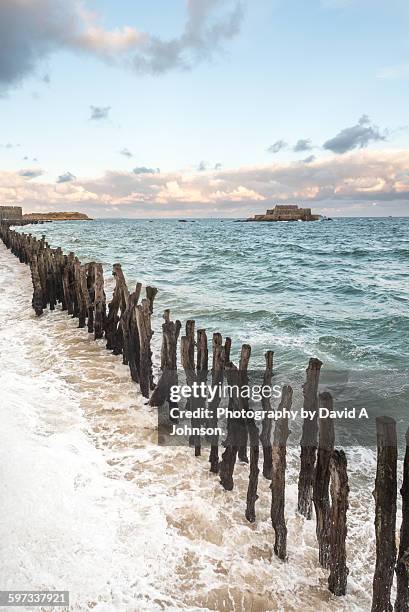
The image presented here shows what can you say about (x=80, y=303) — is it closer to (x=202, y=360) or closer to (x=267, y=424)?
(x=202, y=360)

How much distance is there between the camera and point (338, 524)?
3795 mm

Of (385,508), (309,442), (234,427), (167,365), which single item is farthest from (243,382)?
(167,365)

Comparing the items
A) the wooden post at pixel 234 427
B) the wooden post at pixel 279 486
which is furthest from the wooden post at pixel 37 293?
the wooden post at pixel 279 486

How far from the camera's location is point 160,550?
426 centimetres

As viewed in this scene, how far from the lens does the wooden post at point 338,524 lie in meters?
3.73

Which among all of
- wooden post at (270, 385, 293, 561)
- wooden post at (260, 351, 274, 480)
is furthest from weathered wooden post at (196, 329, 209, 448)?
wooden post at (270, 385, 293, 561)

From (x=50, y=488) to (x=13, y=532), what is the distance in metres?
0.73

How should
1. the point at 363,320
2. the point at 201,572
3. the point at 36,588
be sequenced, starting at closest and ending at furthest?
the point at 36,588 < the point at 201,572 < the point at 363,320

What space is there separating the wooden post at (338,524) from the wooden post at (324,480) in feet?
0.55

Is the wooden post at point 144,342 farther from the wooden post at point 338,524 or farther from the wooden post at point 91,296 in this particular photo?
the wooden post at point 338,524

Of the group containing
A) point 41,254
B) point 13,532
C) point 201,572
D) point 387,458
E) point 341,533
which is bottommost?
point 201,572

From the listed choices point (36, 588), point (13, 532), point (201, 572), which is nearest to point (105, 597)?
point (36, 588)

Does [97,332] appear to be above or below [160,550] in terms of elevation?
above

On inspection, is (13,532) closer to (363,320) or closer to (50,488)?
(50,488)
